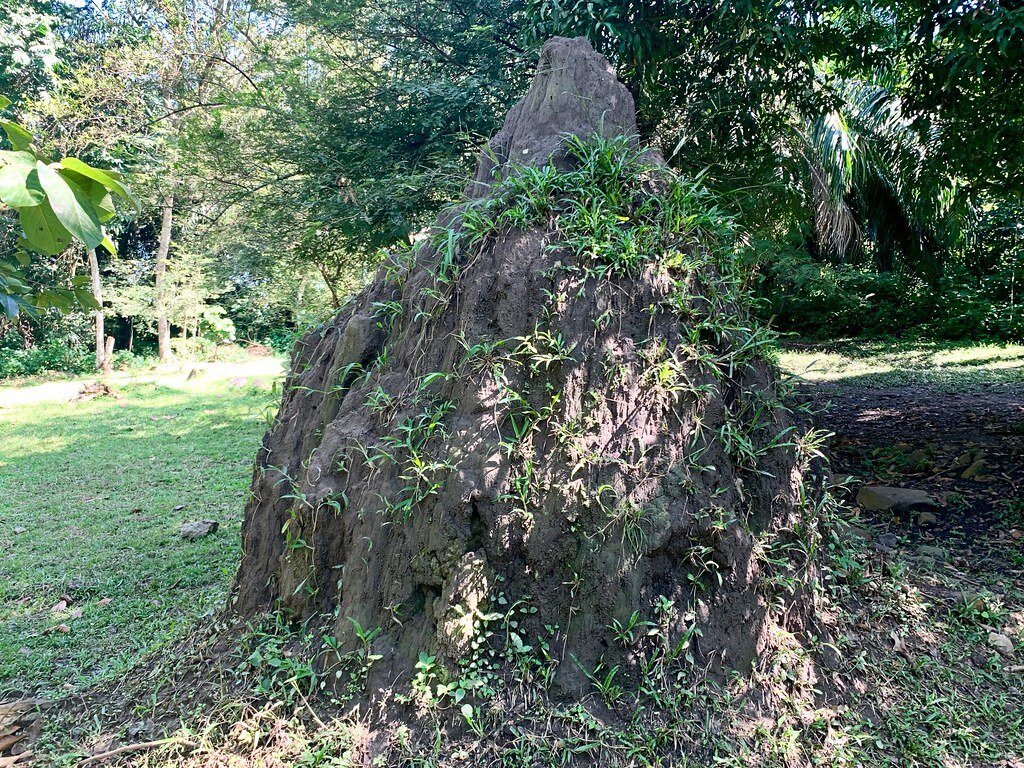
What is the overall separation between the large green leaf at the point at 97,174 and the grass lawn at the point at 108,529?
9.34 feet

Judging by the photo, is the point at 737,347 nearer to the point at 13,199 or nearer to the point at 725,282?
the point at 725,282

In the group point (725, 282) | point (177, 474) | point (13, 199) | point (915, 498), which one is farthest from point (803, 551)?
point (177, 474)

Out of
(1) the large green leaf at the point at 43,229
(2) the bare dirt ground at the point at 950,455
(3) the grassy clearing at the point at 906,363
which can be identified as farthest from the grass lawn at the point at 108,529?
(3) the grassy clearing at the point at 906,363

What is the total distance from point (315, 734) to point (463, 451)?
3.79 ft

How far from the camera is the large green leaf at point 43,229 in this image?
126 cm

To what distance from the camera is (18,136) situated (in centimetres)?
137

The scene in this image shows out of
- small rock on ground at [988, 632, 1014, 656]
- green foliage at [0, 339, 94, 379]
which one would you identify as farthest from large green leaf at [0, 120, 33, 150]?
green foliage at [0, 339, 94, 379]

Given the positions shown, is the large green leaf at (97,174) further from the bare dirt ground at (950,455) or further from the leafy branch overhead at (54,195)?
the bare dirt ground at (950,455)

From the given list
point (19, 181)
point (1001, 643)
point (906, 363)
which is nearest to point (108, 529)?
point (19, 181)

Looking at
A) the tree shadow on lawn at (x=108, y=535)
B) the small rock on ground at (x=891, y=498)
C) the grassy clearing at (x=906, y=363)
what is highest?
the grassy clearing at (x=906, y=363)

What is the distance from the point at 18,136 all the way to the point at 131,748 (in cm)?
227

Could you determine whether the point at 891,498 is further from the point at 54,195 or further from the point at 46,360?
the point at 46,360

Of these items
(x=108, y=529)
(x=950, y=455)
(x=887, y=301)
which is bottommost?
(x=108, y=529)

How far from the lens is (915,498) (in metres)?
5.03
